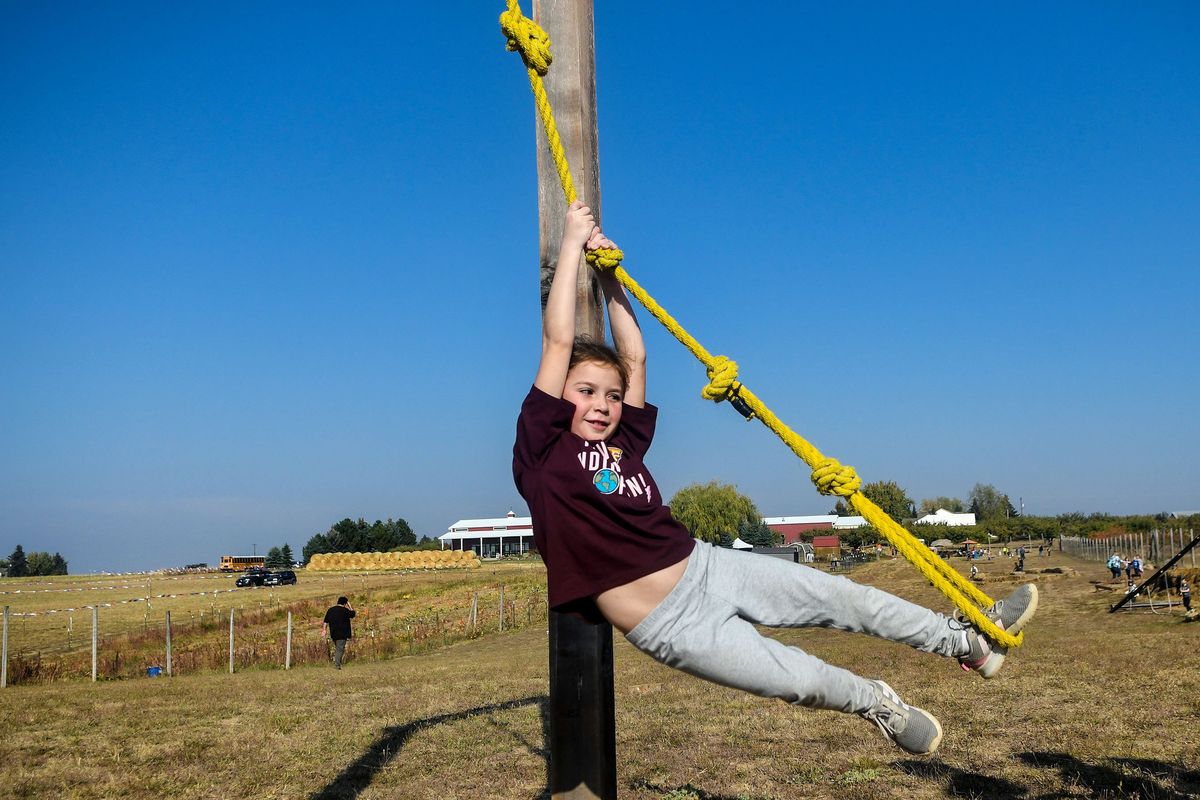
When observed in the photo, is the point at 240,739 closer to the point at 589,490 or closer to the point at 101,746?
the point at 101,746

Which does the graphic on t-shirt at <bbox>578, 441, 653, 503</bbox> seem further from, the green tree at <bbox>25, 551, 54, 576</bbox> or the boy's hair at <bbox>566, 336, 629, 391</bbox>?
the green tree at <bbox>25, 551, 54, 576</bbox>

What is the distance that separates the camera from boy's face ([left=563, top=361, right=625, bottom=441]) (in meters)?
3.46

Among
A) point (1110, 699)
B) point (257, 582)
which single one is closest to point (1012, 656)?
point (1110, 699)

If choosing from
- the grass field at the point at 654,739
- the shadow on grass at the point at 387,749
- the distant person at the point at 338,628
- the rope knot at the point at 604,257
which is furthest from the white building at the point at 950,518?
the rope knot at the point at 604,257

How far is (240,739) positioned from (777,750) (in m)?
3.93

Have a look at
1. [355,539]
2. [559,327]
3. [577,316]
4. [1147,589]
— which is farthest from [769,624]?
[355,539]

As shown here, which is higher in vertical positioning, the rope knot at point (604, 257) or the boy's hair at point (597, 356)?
the rope knot at point (604, 257)

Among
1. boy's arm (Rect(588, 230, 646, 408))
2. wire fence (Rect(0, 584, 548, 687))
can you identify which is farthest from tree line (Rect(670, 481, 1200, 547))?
boy's arm (Rect(588, 230, 646, 408))

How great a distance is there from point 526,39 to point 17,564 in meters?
115

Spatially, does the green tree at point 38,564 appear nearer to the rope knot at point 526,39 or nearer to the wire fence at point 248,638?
the wire fence at point 248,638

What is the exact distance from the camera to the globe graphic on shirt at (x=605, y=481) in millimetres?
3166

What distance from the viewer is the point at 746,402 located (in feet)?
12.5

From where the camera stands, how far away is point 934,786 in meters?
4.68

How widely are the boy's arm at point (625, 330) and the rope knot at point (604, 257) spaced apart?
6 cm
